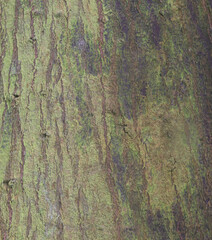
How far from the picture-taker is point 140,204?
805 millimetres

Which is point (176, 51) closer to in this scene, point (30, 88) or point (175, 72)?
point (175, 72)

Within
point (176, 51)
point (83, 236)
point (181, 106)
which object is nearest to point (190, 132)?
point (181, 106)

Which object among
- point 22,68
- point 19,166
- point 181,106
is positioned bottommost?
point 19,166

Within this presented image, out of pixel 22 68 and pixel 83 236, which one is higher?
pixel 22 68

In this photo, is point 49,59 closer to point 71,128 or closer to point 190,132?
point 71,128

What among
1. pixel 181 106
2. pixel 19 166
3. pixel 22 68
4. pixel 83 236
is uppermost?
pixel 22 68

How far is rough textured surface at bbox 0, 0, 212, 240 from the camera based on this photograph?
31.0 inches

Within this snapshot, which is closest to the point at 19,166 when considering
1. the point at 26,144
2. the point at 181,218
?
the point at 26,144

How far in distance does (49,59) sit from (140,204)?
1.35 feet

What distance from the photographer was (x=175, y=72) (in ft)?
2.78

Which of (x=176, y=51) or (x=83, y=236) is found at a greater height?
(x=176, y=51)

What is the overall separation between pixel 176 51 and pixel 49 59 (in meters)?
0.32

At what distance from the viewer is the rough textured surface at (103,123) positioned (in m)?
0.79

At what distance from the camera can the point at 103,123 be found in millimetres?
805
